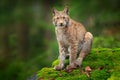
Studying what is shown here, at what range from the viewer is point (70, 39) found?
34.6 ft

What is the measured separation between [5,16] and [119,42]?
822 centimetres

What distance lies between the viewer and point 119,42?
14.4 m

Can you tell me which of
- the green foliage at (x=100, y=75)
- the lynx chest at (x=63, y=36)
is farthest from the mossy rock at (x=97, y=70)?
the lynx chest at (x=63, y=36)

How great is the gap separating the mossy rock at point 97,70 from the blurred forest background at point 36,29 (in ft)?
12.7

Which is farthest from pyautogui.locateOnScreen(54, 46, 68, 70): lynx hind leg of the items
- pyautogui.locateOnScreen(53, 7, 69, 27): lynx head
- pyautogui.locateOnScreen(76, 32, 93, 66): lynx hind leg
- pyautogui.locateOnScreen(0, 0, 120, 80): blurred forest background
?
pyautogui.locateOnScreen(0, 0, 120, 80): blurred forest background

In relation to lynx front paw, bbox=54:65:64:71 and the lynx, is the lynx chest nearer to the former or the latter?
the lynx

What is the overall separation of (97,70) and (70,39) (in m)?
1.03

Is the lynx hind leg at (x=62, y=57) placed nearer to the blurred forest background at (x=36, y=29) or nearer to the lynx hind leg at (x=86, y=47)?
the lynx hind leg at (x=86, y=47)

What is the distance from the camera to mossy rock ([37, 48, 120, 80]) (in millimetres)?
9656

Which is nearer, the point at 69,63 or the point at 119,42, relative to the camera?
the point at 69,63

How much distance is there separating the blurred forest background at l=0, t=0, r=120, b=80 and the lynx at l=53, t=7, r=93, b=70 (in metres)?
3.74

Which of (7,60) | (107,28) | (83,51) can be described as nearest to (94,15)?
(107,28)

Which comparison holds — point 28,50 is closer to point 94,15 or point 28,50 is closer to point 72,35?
point 94,15

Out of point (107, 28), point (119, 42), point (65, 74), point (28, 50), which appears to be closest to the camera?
point (65, 74)
